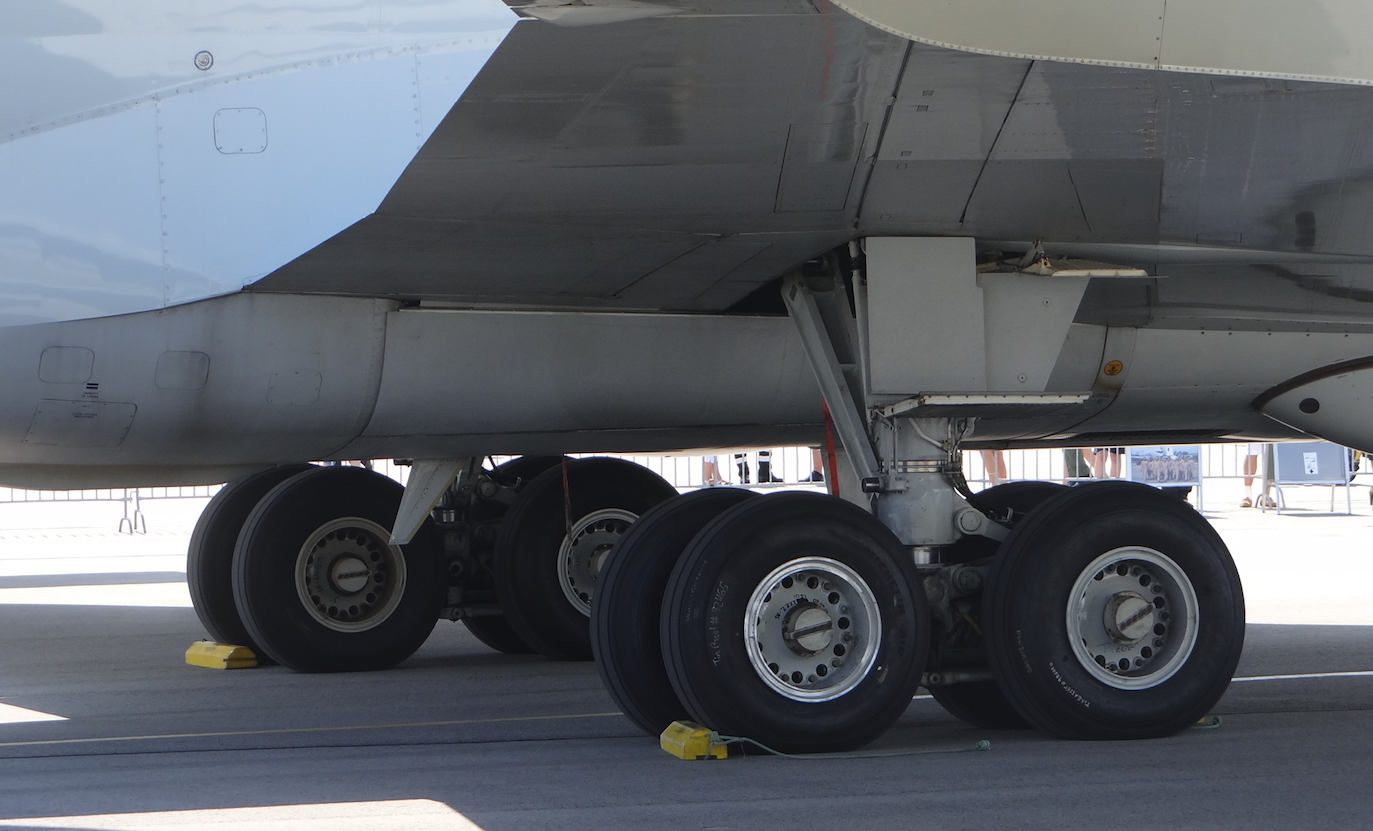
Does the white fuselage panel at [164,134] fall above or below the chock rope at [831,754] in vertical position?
above

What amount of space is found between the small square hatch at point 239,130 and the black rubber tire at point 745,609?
2129mm

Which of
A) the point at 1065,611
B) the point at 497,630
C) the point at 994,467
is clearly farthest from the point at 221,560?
the point at 994,467

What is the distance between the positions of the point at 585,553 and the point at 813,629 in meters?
3.09

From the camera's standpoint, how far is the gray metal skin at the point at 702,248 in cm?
480

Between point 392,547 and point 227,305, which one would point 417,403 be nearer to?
point 227,305

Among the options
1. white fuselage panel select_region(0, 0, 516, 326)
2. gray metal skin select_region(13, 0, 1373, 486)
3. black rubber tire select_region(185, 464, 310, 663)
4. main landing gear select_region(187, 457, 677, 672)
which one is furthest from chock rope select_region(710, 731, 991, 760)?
black rubber tire select_region(185, 464, 310, 663)

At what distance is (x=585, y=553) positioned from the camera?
8.06 m

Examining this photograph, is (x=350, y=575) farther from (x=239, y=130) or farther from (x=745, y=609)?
(x=745, y=609)

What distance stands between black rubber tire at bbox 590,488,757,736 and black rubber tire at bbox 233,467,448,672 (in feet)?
8.57

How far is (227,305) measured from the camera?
569cm

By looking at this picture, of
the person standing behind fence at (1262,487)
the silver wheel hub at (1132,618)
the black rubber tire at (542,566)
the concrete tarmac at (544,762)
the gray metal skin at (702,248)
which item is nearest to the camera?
the concrete tarmac at (544,762)

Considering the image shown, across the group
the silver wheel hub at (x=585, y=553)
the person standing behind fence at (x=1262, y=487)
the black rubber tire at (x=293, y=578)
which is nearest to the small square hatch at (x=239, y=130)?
the black rubber tire at (x=293, y=578)

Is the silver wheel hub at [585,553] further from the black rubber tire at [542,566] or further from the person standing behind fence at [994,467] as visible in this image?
the person standing behind fence at [994,467]

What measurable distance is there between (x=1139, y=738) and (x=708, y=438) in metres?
2.91
